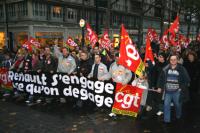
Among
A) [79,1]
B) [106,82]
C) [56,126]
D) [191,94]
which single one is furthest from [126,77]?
[79,1]

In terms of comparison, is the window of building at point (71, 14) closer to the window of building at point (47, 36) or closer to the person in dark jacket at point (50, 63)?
the window of building at point (47, 36)

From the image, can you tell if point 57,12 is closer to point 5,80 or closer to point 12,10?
point 12,10

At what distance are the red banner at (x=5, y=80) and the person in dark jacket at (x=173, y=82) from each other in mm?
6184

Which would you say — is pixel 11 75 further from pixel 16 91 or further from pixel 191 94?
pixel 191 94

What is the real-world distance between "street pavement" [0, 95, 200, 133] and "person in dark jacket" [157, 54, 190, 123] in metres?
0.56

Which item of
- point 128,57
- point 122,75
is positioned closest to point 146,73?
point 122,75

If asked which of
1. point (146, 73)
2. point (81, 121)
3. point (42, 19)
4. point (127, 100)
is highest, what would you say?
point (42, 19)

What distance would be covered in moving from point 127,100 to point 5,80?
549 cm

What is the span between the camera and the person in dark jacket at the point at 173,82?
734 centimetres

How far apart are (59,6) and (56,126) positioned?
2799cm

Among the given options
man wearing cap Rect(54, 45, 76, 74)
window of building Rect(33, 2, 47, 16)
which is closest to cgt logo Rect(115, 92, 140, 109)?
man wearing cap Rect(54, 45, 76, 74)

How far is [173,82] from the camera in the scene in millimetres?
7383

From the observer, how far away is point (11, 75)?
10820 mm

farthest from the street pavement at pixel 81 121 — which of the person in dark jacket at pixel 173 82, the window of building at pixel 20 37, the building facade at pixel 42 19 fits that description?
the window of building at pixel 20 37
